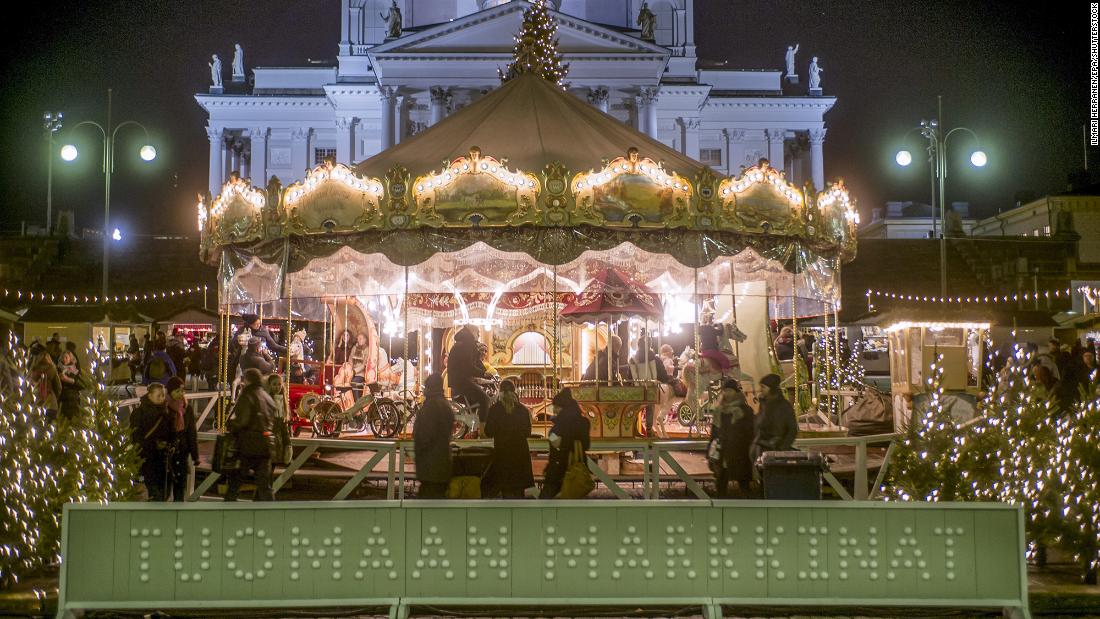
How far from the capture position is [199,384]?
941 inches

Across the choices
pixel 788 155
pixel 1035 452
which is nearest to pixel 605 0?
pixel 788 155

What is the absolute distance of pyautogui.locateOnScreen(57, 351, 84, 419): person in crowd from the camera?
51.2 feet

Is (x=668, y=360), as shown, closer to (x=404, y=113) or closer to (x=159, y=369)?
(x=159, y=369)

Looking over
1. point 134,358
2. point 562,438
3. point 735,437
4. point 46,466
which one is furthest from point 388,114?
point 46,466

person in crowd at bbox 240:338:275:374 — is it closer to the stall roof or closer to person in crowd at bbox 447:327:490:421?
person in crowd at bbox 447:327:490:421

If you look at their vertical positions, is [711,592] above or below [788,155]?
below

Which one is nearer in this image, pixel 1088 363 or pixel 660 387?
A: pixel 660 387

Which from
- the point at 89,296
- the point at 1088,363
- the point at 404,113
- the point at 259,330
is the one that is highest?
the point at 404,113

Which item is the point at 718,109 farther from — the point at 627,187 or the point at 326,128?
the point at 627,187

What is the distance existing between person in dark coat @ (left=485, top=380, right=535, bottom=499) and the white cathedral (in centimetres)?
4217

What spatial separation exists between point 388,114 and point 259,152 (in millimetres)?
10406

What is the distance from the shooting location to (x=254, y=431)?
34.9ft

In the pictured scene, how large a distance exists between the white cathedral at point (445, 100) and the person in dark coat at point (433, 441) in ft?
140

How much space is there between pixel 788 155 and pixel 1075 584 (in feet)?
175
